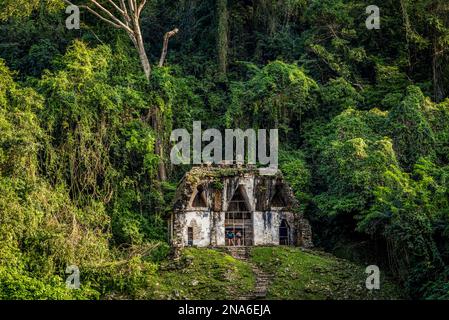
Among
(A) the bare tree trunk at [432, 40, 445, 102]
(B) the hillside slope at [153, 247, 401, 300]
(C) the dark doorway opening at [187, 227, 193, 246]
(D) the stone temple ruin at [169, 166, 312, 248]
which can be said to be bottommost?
(B) the hillside slope at [153, 247, 401, 300]

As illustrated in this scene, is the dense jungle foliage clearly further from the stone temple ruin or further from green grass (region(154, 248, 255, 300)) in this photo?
the stone temple ruin

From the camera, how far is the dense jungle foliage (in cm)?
2797

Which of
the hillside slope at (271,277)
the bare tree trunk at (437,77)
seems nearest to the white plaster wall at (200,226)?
the hillside slope at (271,277)

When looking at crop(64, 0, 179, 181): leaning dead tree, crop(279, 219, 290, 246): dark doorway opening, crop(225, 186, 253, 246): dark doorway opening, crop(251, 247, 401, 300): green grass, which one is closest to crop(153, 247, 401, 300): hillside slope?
crop(251, 247, 401, 300): green grass

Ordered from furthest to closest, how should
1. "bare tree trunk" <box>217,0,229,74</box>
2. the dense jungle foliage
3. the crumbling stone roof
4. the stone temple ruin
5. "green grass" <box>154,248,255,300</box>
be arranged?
"bare tree trunk" <box>217,0,229,74</box> → the crumbling stone roof → the stone temple ruin → the dense jungle foliage → "green grass" <box>154,248,255,300</box>

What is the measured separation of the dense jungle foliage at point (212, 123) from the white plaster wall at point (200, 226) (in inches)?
45.3

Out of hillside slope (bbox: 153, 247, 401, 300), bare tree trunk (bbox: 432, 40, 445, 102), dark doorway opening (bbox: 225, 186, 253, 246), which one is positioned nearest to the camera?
hillside slope (bbox: 153, 247, 401, 300)

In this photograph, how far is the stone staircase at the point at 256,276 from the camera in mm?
27266

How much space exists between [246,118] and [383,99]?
564 centimetres

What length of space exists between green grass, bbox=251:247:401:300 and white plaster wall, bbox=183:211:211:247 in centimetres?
251

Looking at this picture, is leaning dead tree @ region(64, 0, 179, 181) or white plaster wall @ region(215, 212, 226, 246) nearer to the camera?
white plaster wall @ region(215, 212, 226, 246)

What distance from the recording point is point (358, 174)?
3058 cm
